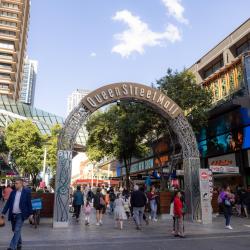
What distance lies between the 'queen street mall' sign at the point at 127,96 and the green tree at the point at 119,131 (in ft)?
17.9

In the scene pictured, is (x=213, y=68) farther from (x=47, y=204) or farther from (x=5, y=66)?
(x=5, y=66)

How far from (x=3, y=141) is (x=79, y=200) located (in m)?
28.4

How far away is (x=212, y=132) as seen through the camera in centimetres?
2748

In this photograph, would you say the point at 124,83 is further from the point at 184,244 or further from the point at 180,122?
the point at 184,244

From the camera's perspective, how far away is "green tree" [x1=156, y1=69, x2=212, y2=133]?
23516 millimetres

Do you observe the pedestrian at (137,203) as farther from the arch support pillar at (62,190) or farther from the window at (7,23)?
the window at (7,23)

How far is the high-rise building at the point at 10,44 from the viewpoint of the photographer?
69500 mm

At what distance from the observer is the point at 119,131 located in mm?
27484

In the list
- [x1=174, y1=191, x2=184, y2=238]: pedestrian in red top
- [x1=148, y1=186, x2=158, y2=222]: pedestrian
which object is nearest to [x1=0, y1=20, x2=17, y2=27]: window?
[x1=148, y1=186, x2=158, y2=222]: pedestrian

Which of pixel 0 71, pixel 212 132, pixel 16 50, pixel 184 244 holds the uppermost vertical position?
pixel 16 50

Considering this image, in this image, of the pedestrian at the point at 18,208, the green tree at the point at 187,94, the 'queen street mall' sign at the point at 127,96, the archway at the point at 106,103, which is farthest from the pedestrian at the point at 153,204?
the pedestrian at the point at 18,208

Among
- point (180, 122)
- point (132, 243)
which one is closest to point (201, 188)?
point (180, 122)

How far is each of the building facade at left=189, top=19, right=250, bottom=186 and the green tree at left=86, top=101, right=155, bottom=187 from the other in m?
6.03

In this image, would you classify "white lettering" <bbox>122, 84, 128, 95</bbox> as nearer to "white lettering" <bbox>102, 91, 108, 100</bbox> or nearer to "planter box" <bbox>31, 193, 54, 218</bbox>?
"white lettering" <bbox>102, 91, 108, 100</bbox>
